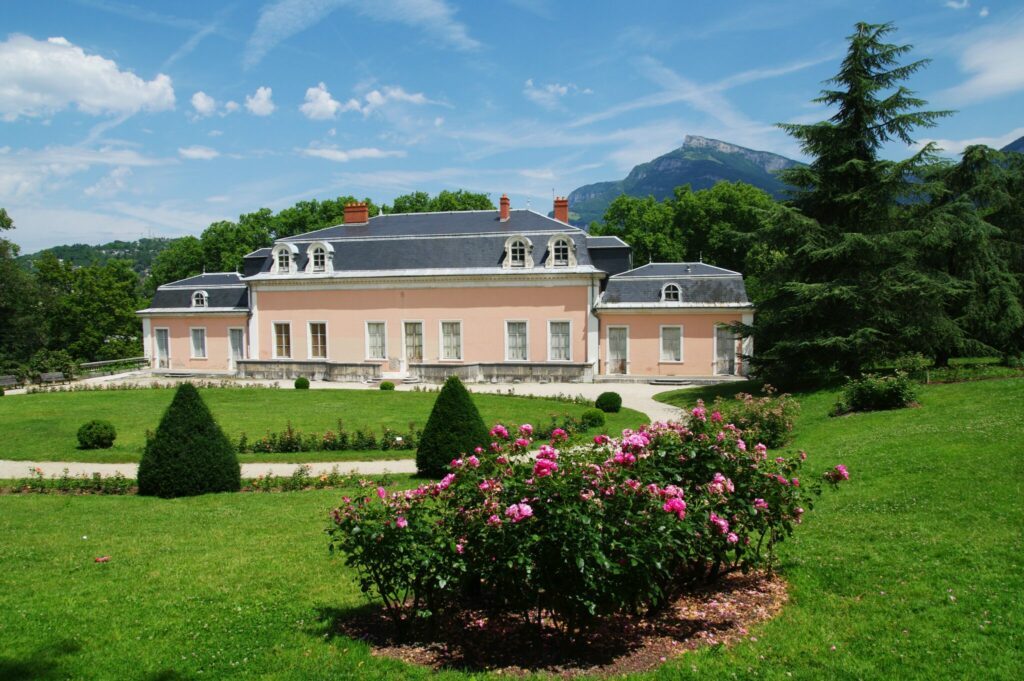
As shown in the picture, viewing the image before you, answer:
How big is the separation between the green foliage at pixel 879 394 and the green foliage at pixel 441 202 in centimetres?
4152

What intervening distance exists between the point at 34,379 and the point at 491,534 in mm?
34635

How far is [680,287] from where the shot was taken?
1186 inches

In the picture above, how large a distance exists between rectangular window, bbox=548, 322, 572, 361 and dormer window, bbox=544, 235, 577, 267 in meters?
2.74

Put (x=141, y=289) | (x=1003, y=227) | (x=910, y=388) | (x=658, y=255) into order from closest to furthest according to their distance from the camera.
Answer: (x=910, y=388)
(x=1003, y=227)
(x=658, y=255)
(x=141, y=289)

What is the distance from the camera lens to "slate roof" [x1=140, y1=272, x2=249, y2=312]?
3507 cm

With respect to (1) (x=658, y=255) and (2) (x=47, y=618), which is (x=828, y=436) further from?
(1) (x=658, y=255)

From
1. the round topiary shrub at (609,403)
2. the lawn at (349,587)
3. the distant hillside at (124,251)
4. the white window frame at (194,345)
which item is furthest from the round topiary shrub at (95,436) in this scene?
the distant hillside at (124,251)

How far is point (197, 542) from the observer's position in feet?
28.5

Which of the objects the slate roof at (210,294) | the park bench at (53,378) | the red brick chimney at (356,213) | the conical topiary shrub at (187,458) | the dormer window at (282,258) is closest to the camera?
the conical topiary shrub at (187,458)

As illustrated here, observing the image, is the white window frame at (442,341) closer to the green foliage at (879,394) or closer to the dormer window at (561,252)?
the dormer window at (561,252)

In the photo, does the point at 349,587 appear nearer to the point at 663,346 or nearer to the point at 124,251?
the point at 663,346

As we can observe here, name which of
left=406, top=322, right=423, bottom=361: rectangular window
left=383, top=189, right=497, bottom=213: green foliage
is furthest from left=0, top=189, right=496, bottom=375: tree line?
left=406, top=322, right=423, bottom=361: rectangular window

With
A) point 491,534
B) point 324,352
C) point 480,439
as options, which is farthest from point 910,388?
point 324,352

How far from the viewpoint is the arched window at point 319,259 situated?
111ft
